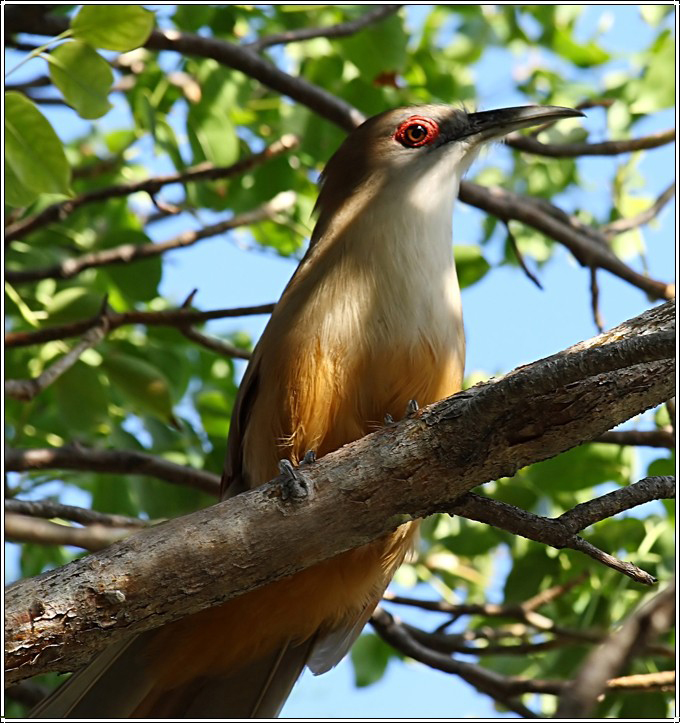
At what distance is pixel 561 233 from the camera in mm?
5043

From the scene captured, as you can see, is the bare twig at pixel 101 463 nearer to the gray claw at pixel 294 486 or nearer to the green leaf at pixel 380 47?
the gray claw at pixel 294 486

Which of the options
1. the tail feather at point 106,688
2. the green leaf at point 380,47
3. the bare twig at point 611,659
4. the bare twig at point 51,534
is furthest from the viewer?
the green leaf at point 380,47

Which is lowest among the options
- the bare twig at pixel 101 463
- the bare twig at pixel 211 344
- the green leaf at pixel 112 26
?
the bare twig at pixel 101 463

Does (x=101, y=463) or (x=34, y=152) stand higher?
(x=34, y=152)

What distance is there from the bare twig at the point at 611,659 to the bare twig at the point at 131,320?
3.27 m

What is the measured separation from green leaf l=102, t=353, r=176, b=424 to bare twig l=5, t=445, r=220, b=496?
230 millimetres

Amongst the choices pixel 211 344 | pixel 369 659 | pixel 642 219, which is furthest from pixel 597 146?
pixel 369 659

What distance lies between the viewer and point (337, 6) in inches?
207

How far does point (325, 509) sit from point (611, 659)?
156 cm

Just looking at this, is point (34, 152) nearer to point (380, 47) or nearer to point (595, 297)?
point (380, 47)

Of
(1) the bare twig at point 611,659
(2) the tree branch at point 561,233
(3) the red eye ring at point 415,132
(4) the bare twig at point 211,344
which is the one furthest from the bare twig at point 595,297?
(1) the bare twig at point 611,659

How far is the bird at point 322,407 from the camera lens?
3.60 meters

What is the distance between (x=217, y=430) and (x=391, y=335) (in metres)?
1.98

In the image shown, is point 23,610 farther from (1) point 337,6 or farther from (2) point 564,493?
(1) point 337,6
